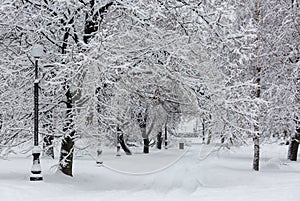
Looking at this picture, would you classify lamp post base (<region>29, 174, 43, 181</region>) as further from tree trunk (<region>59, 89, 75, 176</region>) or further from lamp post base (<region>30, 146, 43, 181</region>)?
tree trunk (<region>59, 89, 75, 176</region>)

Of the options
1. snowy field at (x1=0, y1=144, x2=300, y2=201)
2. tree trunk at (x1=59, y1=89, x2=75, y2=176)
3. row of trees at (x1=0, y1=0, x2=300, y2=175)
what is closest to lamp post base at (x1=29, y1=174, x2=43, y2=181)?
snowy field at (x1=0, y1=144, x2=300, y2=201)

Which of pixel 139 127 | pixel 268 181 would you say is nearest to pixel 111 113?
pixel 268 181

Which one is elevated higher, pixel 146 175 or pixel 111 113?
pixel 111 113

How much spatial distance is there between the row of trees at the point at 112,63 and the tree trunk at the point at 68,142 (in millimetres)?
30

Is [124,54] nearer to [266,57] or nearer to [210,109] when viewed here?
[210,109]

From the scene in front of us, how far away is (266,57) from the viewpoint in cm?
1856

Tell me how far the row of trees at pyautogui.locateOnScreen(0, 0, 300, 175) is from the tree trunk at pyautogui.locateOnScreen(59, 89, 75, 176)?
0.10ft

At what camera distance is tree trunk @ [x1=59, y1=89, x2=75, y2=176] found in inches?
504

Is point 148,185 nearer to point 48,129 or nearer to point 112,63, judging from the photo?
point 48,129

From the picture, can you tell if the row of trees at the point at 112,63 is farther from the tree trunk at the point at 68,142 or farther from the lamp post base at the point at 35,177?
the lamp post base at the point at 35,177

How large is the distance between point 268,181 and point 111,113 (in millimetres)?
5307

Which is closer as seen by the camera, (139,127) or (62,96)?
(62,96)

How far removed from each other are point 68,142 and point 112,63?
10.7ft

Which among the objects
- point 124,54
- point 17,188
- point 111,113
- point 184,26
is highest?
point 184,26
